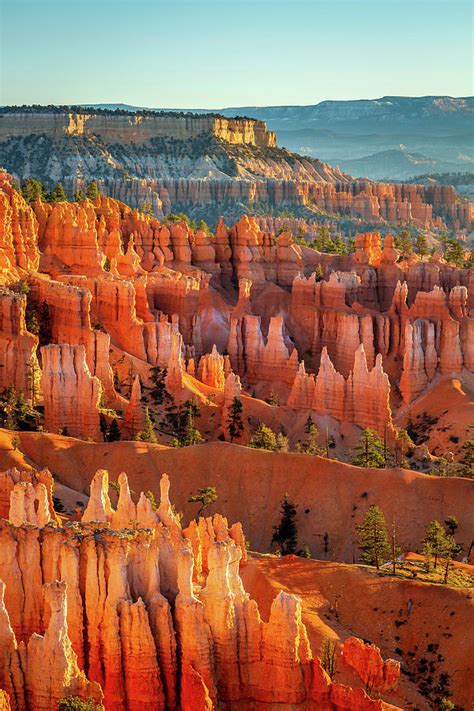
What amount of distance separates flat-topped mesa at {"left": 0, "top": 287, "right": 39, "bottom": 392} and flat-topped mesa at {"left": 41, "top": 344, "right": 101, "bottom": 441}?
1552mm

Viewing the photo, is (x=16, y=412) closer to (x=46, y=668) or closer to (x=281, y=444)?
(x=281, y=444)

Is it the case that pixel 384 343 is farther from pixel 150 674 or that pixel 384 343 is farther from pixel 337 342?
pixel 150 674

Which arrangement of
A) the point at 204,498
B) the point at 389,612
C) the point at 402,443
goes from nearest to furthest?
the point at 389,612, the point at 204,498, the point at 402,443

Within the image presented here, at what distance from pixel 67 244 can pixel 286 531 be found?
134ft

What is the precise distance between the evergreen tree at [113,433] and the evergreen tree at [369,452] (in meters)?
13.4

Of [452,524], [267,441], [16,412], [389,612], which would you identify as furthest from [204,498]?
[389,612]

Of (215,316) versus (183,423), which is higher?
(215,316)

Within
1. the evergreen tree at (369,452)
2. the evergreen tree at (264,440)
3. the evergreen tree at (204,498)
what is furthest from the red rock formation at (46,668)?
the evergreen tree at (369,452)

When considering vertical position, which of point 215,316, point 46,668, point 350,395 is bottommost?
point 350,395

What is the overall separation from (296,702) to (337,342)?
66339 mm

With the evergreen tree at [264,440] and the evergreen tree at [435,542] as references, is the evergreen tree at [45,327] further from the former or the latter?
the evergreen tree at [435,542]

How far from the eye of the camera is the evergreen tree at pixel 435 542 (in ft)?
208

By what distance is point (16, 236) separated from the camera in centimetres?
10012

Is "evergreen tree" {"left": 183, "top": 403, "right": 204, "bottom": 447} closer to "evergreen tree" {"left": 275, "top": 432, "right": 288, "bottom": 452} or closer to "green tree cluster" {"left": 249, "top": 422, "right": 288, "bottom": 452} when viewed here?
"green tree cluster" {"left": 249, "top": 422, "right": 288, "bottom": 452}
